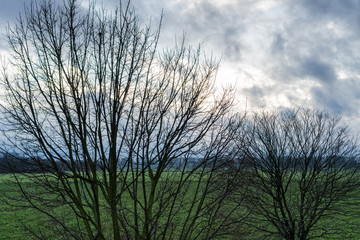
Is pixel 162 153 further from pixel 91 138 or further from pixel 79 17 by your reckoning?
pixel 79 17

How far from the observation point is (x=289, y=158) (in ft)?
42.9

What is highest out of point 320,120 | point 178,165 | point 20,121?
point 320,120

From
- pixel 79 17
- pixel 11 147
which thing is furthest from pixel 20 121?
pixel 79 17

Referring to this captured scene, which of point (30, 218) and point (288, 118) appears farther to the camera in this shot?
point (30, 218)

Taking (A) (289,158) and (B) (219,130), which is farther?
(A) (289,158)

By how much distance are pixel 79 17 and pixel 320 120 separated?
12.5 meters

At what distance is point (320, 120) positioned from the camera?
1386cm

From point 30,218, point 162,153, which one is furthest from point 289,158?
point 30,218

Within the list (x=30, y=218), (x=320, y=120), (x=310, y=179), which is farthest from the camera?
(x=30, y=218)

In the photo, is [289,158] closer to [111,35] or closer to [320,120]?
[320,120]

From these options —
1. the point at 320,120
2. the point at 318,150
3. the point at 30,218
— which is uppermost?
the point at 320,120

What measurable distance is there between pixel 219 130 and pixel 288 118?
28.9 ft

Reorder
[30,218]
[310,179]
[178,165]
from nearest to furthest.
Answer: [178,165] < [310,179] < [30,218]

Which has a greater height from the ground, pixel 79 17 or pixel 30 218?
pixel 79 17
